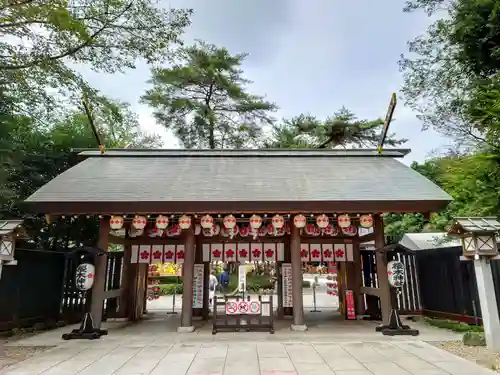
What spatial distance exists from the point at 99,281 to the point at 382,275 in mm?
7405

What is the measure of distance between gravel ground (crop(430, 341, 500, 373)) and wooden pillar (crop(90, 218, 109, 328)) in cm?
779

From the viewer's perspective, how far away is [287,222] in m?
9.36

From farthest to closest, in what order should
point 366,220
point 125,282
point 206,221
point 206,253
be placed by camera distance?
point 125,282, point 206,253, point 366,220, point 206,221

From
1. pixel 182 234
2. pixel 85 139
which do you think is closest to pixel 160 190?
pixel 182 234

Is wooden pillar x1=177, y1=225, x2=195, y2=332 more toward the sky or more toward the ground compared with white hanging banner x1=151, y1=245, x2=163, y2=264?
more toward the ground

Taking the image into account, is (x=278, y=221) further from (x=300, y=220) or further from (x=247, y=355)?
(x=247, y=355)

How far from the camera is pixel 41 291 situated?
854 centimetres

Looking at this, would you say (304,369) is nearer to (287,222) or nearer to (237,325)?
(237,325)

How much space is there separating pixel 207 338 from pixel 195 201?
127 inches

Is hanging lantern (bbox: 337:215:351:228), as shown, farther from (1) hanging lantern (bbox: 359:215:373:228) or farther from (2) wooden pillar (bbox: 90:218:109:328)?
(2) wooden pillar (bbox: 90:218:109:328)

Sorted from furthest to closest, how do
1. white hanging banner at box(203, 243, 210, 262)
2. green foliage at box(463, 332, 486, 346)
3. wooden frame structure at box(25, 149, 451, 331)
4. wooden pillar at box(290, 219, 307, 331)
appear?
white hanging banner at box(203, 243, 210, 262)
wooden pillar at box(290, 219, 307, 331)
wooden frame structure at box(25, 149, 451, 331)
green foliage at box(463, 332, 486, 346)

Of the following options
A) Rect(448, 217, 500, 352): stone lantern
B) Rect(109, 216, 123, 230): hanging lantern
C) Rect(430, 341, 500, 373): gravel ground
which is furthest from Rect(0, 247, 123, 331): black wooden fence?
Rect(448, 217, 500, 352): stone lantern

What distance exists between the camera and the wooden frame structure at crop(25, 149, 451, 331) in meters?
7.56

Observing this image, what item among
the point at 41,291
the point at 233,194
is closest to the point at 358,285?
the point at 233,194
